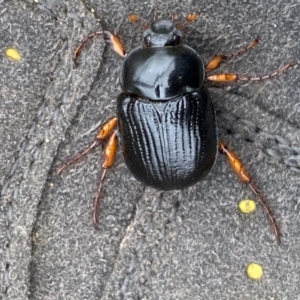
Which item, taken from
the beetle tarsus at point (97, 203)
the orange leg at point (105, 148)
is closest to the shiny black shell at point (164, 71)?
the orange leg at point (105, 148)

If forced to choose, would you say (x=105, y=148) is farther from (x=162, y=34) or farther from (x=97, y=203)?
(x=162, y=34)

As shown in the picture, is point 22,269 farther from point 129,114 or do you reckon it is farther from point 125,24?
point 125,24

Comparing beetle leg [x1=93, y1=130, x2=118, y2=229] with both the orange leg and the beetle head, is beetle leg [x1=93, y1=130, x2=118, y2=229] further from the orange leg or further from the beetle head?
the beetle head

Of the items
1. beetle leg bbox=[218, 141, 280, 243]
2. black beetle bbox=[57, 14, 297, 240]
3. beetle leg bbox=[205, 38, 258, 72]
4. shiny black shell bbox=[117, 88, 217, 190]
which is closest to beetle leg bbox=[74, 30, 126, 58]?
black beetle bbox=[57, 14, 297, 240]

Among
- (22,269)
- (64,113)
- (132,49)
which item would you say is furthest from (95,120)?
(22,269)

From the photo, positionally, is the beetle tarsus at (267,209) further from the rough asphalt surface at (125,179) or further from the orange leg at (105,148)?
the orange leg at (105,148)
